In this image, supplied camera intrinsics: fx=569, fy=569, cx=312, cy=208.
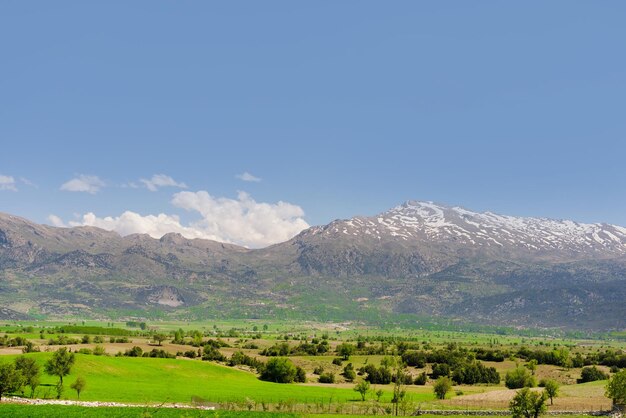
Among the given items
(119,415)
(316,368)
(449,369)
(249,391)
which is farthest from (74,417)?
(449,369)

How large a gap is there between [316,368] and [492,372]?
1982 inches

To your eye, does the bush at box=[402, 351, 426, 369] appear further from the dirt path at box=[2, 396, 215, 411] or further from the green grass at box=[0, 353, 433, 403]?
the dirt path at box=[2, 396, 215, 411]

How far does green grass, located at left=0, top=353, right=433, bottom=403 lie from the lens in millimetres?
98688

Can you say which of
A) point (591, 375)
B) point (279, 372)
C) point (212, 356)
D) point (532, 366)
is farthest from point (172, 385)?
point (591, 375)

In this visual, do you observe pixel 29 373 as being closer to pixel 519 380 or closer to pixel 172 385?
pixel 172 385

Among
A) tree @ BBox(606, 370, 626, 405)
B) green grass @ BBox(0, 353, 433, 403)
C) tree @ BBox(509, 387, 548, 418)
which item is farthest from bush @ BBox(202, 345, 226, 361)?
tree @ BBox(606, 370, 626, 405)

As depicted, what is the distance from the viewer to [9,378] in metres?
82.1

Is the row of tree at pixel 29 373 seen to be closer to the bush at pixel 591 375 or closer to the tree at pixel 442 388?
the tree at pixel 442 388

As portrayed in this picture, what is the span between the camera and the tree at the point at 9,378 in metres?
81.9

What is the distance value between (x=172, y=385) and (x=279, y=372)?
104 feet

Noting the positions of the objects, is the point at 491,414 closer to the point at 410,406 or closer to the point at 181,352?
the point at 410,406

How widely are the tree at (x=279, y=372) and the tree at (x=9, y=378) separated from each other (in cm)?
6785

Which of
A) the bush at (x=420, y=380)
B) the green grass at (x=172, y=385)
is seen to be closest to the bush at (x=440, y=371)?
the bush at (x=420, y=380)

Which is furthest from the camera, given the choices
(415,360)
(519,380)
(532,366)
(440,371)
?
(415,360)
